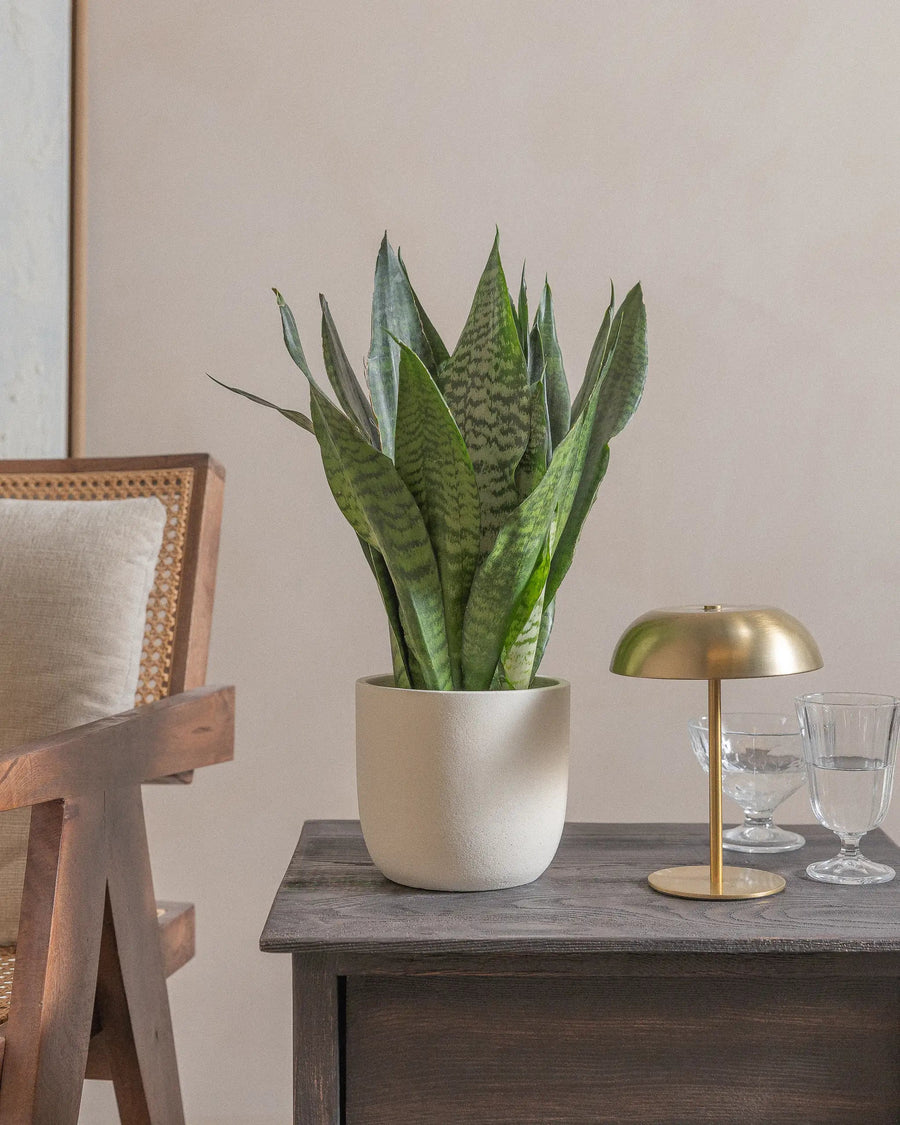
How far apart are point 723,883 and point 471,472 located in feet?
1.21

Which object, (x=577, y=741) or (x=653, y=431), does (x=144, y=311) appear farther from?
(x=577, y=741)

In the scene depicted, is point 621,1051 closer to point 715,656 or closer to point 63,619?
point 715,656

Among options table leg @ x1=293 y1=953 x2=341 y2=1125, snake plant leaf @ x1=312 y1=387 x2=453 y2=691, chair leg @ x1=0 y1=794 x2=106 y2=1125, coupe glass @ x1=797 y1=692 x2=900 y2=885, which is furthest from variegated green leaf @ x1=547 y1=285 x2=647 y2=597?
chair leg @ x1=0 y1=794 x2=106 y2=1125

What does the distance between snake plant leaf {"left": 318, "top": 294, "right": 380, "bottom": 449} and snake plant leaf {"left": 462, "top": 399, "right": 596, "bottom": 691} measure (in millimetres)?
159

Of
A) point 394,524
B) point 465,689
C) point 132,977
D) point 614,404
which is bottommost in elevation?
point 132,977

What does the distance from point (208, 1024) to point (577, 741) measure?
70 cm

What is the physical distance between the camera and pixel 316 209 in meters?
1.64

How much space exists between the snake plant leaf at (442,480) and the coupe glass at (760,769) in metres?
0.25

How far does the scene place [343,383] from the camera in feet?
2.93

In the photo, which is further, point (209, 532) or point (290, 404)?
point (290, 404)

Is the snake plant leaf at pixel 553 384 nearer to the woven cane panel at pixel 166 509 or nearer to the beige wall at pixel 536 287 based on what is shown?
the woven cane panel at pixel 166 509

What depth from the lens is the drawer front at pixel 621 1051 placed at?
737 millimetres

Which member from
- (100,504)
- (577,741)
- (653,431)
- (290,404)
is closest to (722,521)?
(653,431)

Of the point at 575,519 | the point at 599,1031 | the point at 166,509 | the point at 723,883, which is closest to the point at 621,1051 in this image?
the point at 599,1031
